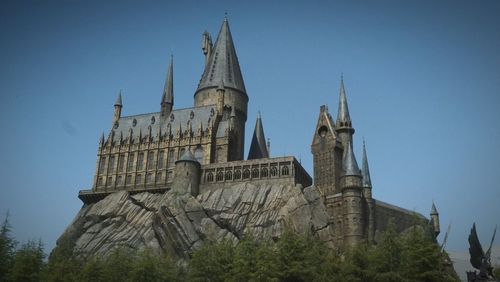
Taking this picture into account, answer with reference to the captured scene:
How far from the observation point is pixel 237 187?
275ft

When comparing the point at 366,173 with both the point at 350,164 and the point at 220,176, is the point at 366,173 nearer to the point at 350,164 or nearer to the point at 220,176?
the point at 350,164

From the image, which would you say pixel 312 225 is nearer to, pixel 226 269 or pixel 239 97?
pixel 226 269

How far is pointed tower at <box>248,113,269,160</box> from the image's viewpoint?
10475 cm

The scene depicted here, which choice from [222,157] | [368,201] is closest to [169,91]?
[222,157]

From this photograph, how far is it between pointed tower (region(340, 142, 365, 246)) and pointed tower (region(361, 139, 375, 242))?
215 cm

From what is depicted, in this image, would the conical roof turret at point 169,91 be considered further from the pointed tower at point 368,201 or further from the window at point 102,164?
the pointed tower at point 368,201

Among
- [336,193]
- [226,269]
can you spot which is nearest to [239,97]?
[336,193]

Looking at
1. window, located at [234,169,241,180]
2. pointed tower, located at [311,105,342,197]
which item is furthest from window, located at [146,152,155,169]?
pointed tower, located at [311,105,342,197]

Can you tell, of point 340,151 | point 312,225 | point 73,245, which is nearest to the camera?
point 312,225

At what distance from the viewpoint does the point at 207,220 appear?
78.7 metres

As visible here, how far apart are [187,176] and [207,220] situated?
10.1 metres

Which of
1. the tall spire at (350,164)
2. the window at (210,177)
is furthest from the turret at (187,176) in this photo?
the tall spire at (350,164)

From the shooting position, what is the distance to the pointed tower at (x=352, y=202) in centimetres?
7750

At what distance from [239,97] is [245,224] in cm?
3316
